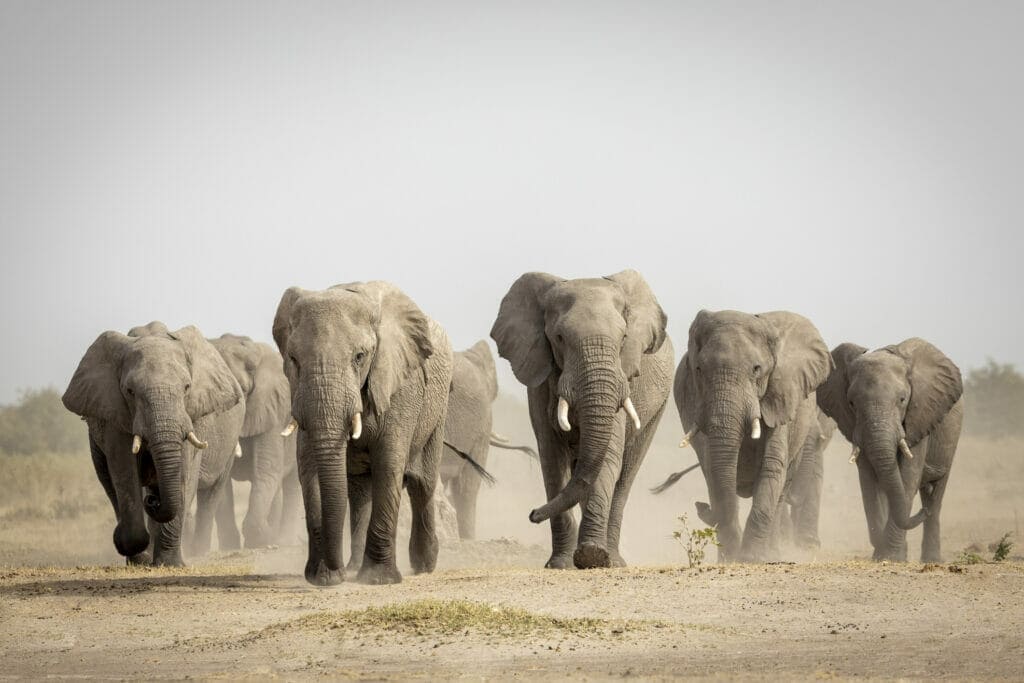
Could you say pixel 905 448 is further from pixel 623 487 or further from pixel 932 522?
pixel 623 487

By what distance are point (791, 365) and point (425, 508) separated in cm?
562

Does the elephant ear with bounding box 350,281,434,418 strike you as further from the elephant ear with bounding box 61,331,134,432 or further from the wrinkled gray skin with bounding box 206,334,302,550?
the wrinkled gray skin with bounding box 206,334,302,550

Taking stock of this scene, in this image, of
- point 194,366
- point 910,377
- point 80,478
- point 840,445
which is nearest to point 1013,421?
point 840,445

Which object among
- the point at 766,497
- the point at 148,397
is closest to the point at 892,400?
the point at 766,497

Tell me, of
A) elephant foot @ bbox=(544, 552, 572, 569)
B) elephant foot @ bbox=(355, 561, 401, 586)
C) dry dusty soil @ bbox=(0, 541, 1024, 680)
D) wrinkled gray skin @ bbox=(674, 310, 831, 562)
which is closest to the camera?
dry dusty soil @ bbox=(0, 541, 1024, 680)

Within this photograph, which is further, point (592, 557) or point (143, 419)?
point (143, 419)

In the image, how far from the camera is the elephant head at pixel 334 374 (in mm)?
14414

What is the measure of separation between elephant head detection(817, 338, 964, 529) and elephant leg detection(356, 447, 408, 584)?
7875mm

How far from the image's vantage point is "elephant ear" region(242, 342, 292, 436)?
27.1m

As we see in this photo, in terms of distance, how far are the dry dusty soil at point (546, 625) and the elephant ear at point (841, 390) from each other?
6.76 m

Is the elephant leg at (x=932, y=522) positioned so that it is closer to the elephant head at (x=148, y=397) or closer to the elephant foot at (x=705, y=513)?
the elephant foot at (x=705, y=513)

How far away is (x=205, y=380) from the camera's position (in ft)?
64.0

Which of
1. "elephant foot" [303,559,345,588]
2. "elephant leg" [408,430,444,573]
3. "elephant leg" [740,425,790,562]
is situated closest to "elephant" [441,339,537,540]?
"elephant leg" [740,425,790,562]

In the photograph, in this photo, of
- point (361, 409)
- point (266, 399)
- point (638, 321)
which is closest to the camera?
point (361, 409)
